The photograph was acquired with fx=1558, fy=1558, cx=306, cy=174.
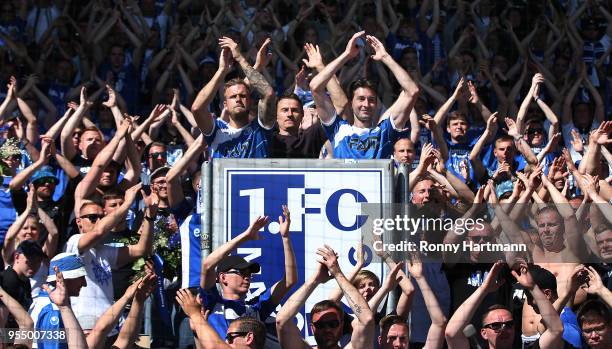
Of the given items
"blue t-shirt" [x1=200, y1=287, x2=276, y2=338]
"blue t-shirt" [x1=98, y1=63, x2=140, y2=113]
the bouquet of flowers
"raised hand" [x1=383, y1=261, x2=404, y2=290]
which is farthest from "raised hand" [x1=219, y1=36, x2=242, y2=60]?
"blue t-shirt" [x1=98, y1=63, x2=140, y2=113]

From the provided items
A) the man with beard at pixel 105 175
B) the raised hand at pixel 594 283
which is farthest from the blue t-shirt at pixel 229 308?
the man with beard at pixel 105 175

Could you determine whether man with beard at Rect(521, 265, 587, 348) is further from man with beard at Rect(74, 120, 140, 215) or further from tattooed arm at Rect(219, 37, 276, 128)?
man with beard at Rect(74, 120, 140, 215)

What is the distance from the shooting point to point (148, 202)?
41.5 ft

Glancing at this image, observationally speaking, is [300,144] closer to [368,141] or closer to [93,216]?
[368,141]

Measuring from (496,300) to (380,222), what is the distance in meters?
1.14

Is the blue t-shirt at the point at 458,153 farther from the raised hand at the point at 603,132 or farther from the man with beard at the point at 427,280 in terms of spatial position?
the man with beard at the point at 427,280

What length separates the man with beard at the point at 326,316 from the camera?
1053 centimetres

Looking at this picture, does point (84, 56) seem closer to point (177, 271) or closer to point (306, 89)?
point (306, 89)

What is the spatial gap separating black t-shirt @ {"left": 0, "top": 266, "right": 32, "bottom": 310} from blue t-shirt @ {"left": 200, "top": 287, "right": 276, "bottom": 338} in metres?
1.81

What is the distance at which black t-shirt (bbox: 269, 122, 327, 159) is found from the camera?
501 inches

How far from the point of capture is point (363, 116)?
12.8 meters

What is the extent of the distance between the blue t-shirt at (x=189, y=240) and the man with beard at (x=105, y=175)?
2.37ft

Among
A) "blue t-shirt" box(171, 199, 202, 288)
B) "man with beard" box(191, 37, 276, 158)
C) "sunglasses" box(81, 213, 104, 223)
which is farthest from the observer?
"man with beard" box(191, 37, 276, 158)

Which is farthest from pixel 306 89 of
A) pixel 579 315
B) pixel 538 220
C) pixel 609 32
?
pixel 609 32
